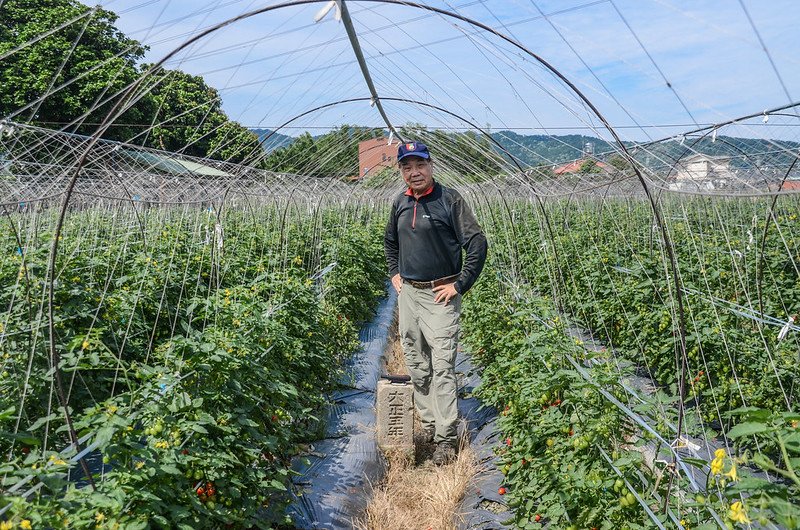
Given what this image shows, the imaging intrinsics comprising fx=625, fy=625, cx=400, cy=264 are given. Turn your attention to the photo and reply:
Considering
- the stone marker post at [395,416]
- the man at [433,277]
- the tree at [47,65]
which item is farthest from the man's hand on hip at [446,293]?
the tree at [47,65]

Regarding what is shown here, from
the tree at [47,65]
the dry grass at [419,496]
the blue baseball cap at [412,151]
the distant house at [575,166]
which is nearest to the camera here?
the dry grass at [419,496]

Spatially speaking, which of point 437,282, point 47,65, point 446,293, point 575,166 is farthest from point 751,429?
point 47,65

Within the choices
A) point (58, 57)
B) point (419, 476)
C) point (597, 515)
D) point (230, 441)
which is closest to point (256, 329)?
point (230, 441)

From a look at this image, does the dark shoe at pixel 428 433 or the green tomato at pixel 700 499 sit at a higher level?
the green tomato at pixel 700 499

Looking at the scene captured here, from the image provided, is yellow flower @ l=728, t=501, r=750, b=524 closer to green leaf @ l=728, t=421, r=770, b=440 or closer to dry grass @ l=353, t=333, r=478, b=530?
green leaf @ l=728, t=421, r=770, b=440

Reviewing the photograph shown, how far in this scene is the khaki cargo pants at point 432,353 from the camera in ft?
12.4

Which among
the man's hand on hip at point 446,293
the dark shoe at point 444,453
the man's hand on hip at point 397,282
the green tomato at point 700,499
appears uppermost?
the man's hand on hip at point 397,282

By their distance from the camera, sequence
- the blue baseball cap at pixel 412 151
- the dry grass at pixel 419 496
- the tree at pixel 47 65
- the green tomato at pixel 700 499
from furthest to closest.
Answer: the tree at pixel 47 65 → the blue baseball cap at pixel 412 151 → the dry grass at pixel 419 496 → the green tomato at pixel 700 499

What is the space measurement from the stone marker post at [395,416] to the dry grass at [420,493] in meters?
0.10

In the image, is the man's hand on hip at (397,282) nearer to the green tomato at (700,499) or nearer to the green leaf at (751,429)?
the green tomato at (700,499)

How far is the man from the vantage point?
3781mm

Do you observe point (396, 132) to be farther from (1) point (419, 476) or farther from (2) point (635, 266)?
(1) point (419, 476)

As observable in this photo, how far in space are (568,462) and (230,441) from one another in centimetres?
146

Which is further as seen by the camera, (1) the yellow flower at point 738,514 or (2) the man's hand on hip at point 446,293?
(2) the man's hand on hip at point 446,293
